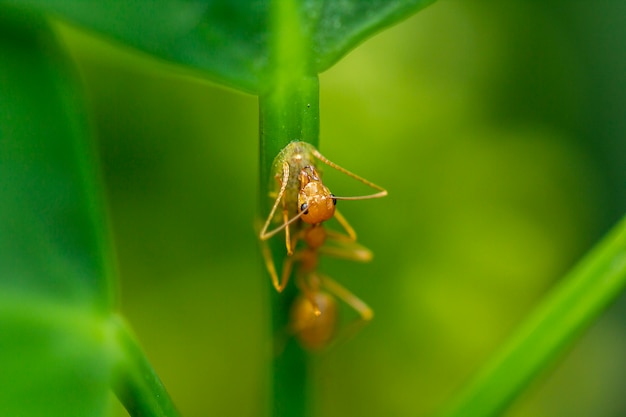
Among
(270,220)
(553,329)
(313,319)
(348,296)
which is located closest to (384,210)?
(348,296)

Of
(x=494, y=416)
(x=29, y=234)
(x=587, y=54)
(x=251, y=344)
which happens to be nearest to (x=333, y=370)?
(x=251, y=344)

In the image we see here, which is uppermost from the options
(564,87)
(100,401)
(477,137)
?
(564,87)

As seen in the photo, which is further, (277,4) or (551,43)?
(551,43)

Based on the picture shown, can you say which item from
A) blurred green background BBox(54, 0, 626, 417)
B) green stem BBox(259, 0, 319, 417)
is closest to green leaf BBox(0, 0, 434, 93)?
green stem BBox(259, 0, 319, 417)

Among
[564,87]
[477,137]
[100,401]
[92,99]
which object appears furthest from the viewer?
[564,87]

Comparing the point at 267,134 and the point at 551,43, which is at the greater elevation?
the point at 551,43

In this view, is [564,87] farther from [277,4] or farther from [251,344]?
[277,4]
